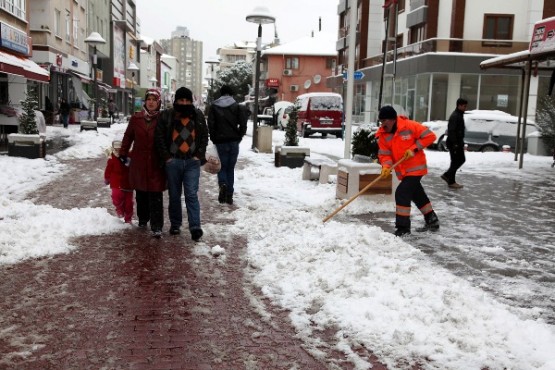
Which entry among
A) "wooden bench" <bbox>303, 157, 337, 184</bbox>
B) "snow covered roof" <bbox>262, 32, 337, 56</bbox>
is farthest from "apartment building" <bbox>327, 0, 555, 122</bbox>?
"snow covered roof" <bbox>262, 32, 337, 56</bbox>

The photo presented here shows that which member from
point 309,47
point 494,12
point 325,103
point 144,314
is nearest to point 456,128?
point 144,314

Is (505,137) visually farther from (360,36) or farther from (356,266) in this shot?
(360,36)

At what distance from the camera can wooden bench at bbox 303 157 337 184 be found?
11.0 meters

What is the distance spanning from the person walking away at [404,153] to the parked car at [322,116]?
19235 mm

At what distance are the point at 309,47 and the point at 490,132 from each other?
4852 centimetres

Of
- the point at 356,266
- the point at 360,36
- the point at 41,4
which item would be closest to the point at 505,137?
the point at 356,266

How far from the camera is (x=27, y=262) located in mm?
5512

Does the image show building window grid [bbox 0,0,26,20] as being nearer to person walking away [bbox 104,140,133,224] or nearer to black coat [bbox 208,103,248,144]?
black coat [bbox 208,103,248,144]

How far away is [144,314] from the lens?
169 inches

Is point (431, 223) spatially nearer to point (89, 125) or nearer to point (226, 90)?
point (226, 90)

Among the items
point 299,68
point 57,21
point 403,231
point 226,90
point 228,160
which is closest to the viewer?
point 403,231

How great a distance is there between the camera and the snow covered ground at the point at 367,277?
371 centimetres

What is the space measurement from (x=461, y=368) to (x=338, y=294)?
51.8 inches

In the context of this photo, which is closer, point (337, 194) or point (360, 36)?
point (337, 194)
